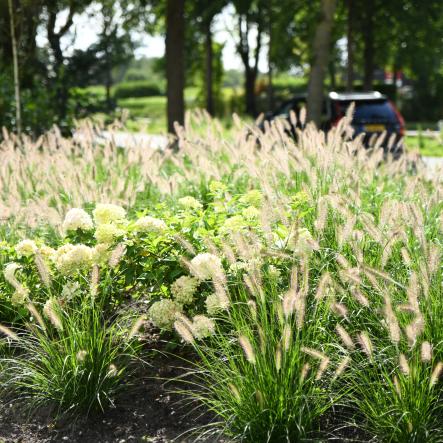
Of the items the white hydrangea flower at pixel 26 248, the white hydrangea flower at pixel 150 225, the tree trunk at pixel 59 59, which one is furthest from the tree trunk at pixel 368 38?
the white hydrangea flower at pixel 26 248

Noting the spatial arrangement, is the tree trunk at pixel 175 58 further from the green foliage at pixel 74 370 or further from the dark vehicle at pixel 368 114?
the green foliage at pixel 74 370

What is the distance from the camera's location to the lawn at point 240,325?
8.64ft

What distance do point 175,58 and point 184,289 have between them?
9933 millimetres

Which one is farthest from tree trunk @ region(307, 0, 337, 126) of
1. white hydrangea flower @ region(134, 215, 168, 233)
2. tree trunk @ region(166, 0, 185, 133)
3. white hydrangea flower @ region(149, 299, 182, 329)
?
white hydrangea flower @ region(149, 299, 182, 329)

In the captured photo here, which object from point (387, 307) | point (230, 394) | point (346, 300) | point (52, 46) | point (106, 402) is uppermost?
point (52, 46)

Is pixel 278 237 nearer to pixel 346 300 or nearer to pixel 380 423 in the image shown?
pixel 346 300

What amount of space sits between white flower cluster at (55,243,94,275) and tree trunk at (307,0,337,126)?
33.3ft

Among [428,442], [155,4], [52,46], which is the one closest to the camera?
[428,442]

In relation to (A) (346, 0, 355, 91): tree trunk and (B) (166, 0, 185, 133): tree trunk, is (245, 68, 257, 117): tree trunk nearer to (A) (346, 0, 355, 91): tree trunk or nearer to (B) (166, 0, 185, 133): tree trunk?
(A) (346, 0, 355, 91): tree trunk

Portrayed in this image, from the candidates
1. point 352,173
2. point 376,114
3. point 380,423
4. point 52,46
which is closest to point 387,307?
point 380,423

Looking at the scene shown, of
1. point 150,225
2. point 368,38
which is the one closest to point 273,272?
point 150,225

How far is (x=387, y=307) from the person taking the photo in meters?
2.39

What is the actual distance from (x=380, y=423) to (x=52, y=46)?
13600 mm

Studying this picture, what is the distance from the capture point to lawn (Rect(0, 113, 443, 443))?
263 cm
